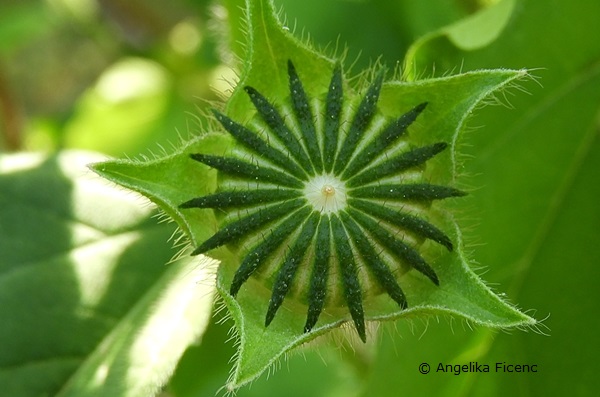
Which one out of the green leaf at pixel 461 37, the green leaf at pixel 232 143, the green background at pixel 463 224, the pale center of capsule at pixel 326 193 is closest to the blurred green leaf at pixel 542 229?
the green background at pixel 463 224

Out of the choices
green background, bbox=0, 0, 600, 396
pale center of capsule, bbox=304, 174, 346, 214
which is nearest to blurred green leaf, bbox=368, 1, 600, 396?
green background, bbox=0, 0, 600, 396

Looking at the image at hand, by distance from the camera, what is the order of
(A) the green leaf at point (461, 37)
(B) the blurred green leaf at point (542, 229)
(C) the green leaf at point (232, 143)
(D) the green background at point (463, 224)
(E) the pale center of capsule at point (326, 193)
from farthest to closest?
(B) the blurred green leaf at point (542, 229) < (D) the green background at point (463, 224) < (A) the green leaf at point (461, 37) < (E) the pale center of capsule at point (326, 193) < (C) the green leaf at point (232, 143)

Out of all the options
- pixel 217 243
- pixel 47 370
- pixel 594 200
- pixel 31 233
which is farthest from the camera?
pixel 594 200

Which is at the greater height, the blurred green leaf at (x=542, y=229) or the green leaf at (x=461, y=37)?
the green leaf at (x=461, y=37)

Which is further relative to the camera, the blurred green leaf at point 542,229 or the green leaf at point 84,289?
the blurred green leaf at point 542,229

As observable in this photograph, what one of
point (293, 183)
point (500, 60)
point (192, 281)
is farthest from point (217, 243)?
point (500, 60)

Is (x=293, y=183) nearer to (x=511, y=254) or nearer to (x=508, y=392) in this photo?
(x=511, y=254)

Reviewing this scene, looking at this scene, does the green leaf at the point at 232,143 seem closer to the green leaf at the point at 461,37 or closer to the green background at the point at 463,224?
the green leaf at the point at 461,37
